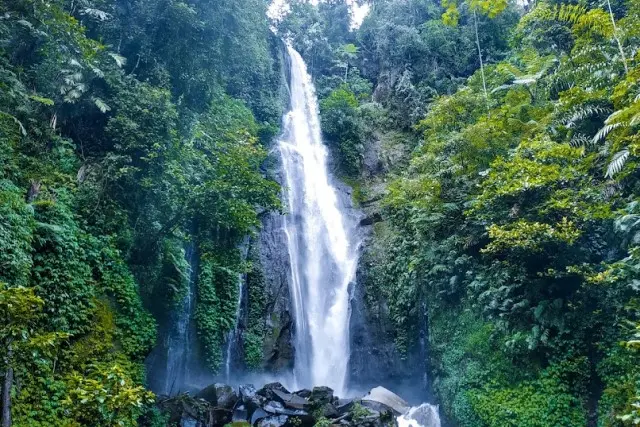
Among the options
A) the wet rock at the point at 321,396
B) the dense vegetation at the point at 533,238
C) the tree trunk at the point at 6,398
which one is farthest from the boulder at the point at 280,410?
the tree trunk at the point at 6,398

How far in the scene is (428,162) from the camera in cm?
1364

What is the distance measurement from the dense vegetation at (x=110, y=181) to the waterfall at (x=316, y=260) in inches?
140

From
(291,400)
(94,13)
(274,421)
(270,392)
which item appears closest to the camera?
(274,421)

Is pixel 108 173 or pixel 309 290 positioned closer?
pixel 108 173

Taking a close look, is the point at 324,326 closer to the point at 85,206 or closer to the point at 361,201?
the point at 361,201

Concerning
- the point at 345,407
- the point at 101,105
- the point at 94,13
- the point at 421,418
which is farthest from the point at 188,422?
the point at 94,13

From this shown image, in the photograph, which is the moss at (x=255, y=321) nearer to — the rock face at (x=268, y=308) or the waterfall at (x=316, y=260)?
the rock face at (x=268, y=308)

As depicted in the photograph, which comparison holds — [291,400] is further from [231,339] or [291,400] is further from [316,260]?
[316,260]

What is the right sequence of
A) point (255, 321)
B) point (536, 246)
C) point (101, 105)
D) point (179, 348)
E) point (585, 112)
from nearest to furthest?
point (536, 246) → point (101, 105) → point (585, 112) → point (179, 348) → point (255, 321)

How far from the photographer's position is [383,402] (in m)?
11.8

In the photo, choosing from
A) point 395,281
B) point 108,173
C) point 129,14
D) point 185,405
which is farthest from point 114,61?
point 395,281

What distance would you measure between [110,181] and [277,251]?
25.8 ft

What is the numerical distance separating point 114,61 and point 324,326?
11.1m

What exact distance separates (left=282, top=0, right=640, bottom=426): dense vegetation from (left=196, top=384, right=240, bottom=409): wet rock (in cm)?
553
